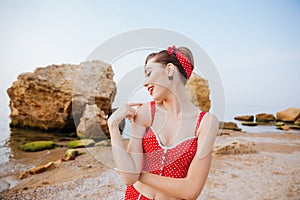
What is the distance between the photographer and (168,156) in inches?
58.4

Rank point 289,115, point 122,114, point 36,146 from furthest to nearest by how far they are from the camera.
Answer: point 289,115, point 36,146, point 122,114

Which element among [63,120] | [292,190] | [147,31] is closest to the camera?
[147,31]

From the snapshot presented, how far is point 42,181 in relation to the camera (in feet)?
15.5

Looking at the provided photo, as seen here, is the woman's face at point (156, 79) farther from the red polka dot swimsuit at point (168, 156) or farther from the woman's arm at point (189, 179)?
the woman's arm at point (189, 179)

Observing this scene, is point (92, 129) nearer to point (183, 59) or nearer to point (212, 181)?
point (183, 59)

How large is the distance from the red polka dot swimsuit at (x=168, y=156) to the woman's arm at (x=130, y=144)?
49 mm

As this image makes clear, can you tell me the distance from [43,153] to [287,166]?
645cm

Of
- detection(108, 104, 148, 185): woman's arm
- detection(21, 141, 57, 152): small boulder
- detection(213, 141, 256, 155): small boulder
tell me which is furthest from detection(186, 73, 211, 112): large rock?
detection(21, 141, 57, 152): small boulder

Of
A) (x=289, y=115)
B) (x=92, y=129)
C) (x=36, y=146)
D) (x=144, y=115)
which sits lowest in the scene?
(x=289, y=115)

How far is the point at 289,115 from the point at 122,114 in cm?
2312

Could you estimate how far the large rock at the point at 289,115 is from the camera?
2076 cm

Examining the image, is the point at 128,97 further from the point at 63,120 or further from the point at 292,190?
the point at 63,120

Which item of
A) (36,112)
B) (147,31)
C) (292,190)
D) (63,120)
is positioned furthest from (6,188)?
(36,112)

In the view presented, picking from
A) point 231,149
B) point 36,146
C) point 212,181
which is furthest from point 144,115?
point 36,146
